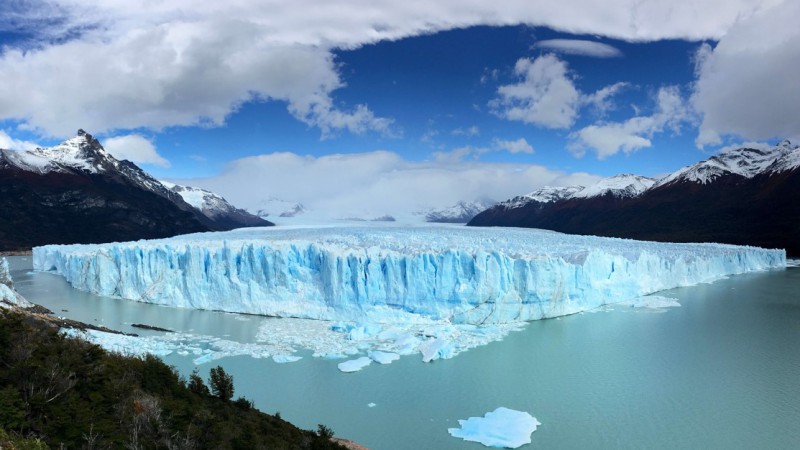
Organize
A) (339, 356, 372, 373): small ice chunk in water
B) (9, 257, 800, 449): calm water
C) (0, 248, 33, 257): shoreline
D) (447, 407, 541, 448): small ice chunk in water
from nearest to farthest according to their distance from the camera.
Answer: (447, 407, 541, 448): small ice chunk in water < (9, 257, 800, 449): calm water < (339, 356, 372, 373): small ice chunk in water < (0, 248, 33, 257): shoreline

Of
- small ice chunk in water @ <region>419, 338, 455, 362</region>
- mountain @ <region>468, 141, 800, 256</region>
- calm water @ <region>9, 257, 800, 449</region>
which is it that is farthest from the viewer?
mountain @ <region>468, 141, 800, 256</region>

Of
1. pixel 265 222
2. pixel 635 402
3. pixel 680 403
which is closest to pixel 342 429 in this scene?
pixel 635 402

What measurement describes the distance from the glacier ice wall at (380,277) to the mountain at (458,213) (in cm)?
10836

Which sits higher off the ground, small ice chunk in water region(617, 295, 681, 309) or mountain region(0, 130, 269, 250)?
mountain region(0, 130, 269, 250)

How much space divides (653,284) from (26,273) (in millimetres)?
33948

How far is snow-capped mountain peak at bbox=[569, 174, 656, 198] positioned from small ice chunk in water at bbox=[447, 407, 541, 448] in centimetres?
6808

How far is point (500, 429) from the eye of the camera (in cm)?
823

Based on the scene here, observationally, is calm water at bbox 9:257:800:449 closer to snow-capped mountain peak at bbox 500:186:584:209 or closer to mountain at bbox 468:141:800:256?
mountain at bbox 468:141:800:256

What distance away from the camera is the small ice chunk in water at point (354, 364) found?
1131 cm

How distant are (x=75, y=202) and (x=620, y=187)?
69.3 meters

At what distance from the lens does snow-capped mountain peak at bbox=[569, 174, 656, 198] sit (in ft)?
235

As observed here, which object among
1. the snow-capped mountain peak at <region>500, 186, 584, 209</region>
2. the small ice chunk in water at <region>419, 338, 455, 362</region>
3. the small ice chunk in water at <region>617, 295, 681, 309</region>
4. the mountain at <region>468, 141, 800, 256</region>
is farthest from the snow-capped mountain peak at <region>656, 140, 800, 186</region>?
the small ice chunk in water at <region>419, 338, 455, 362</region>

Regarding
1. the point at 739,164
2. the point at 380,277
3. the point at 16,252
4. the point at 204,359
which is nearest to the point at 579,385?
the point at 380,277

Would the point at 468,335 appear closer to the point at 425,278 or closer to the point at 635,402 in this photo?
the point at 425,278
